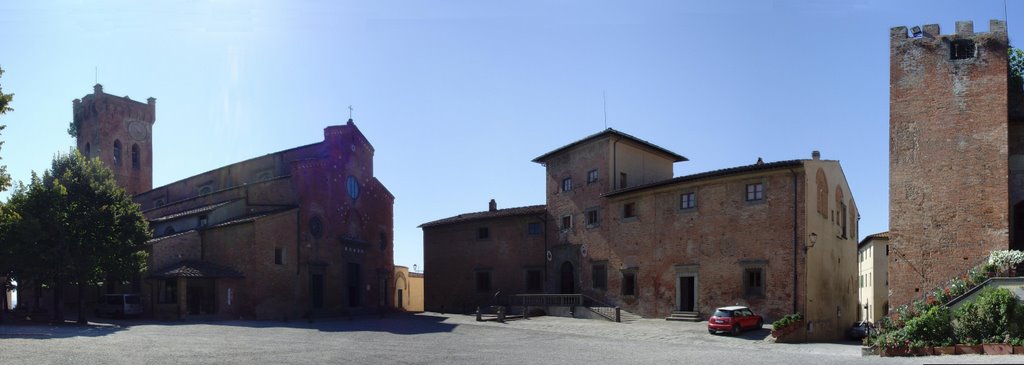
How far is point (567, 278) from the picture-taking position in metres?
40.9

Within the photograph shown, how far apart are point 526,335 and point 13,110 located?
1916cm

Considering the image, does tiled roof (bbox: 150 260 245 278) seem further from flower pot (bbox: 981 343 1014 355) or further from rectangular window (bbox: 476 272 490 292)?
flower pot (bbox: 981 343 1014 355)

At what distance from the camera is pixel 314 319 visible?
3853cm

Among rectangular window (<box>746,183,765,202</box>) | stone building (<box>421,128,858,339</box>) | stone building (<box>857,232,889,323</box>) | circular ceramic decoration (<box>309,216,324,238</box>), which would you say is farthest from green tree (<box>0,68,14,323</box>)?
stone building (<box>857,232,889,323</box>)

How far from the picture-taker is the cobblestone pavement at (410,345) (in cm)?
1895

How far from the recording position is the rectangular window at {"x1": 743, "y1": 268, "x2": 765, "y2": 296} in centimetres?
3044

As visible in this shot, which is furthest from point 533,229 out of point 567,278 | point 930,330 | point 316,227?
point 930,330

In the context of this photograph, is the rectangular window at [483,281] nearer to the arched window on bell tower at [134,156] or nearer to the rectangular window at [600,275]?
the rectangular window at [600,275]

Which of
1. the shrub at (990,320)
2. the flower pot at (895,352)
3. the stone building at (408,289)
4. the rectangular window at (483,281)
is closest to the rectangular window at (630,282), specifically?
the rectangular window at (483,281)

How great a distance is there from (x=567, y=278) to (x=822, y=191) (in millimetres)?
14658

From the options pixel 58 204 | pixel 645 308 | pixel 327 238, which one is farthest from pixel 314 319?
pixel 645 308

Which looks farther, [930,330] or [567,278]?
[567,278]

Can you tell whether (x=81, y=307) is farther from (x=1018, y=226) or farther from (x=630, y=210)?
(x=1018, y=226)

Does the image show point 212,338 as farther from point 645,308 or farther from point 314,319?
point 645,308
